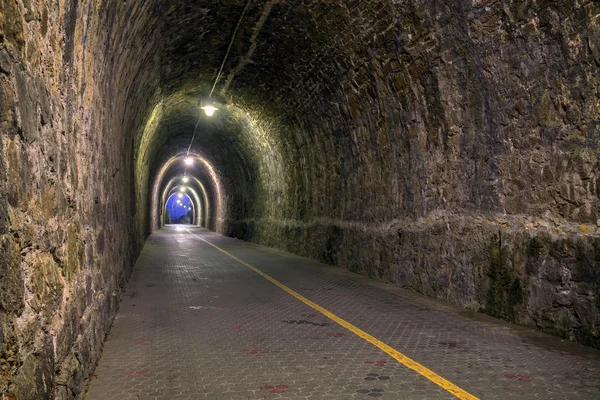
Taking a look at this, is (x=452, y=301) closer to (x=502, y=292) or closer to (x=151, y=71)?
(x=502, y=292)

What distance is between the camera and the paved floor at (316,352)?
4.12 meters

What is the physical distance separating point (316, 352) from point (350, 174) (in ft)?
25.0

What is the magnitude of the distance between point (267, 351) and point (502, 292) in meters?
3.73

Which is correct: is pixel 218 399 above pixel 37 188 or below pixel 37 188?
below

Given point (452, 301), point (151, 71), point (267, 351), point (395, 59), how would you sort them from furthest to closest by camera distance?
point (151, 71) < point (395, 59) < point (452, 301) < point (267, 351)

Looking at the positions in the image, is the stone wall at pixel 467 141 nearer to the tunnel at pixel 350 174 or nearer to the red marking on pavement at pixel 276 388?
the tunnel at pixel 350 174

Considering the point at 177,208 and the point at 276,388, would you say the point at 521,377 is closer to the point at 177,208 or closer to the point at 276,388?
the point at 276,388

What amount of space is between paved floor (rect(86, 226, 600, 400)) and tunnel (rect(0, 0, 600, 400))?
57 mm

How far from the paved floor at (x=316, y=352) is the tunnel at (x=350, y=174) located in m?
0.06

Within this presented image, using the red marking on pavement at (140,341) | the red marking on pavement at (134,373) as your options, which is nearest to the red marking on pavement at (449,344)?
the red marking on pavement at (134,373)

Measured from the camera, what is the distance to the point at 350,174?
1240cm

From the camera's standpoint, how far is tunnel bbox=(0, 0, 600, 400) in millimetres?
3041

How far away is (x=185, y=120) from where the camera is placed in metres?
18.9

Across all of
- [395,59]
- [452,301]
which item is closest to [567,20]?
[395,59]
